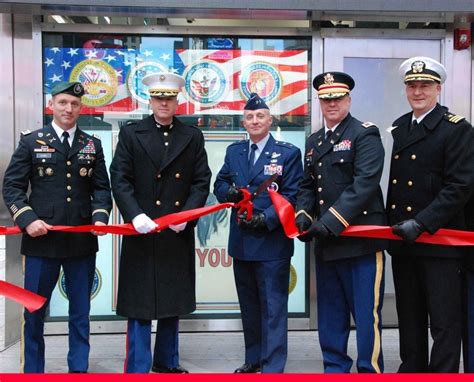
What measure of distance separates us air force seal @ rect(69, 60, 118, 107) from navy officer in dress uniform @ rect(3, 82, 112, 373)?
4.11 ft

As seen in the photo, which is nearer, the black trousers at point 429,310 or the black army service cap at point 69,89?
the black trousers at point 429,310

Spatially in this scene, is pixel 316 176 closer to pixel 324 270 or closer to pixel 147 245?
pixel 324 270

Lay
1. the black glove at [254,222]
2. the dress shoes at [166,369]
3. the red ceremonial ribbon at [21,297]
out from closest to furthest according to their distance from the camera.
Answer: the red ceremonial ribbon at [21,297], the black glove at [254,222], the dress shoes at [166,369]

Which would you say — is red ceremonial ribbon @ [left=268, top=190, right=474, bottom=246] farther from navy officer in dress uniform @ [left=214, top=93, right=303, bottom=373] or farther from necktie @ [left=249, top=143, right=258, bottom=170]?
necktie @ [left=249, top=143, right=258, bottom=170]

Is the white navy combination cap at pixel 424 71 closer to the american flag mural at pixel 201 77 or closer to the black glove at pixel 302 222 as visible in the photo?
the black glove at pixel 302 222

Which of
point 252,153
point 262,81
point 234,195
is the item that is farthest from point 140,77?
point 234,195

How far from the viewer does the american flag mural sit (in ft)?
18.0

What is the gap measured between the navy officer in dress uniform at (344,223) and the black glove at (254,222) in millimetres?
236

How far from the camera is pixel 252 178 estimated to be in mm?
4375

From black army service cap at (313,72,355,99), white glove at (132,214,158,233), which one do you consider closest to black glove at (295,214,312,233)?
black army service cap at (313,72,355,99)

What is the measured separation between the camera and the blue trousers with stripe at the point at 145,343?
13.5 ft

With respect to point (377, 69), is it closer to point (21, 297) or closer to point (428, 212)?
point (428, 212)

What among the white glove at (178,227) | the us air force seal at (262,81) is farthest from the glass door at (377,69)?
the white glove at (178,227)

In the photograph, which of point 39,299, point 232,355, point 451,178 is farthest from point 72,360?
point 451,178
